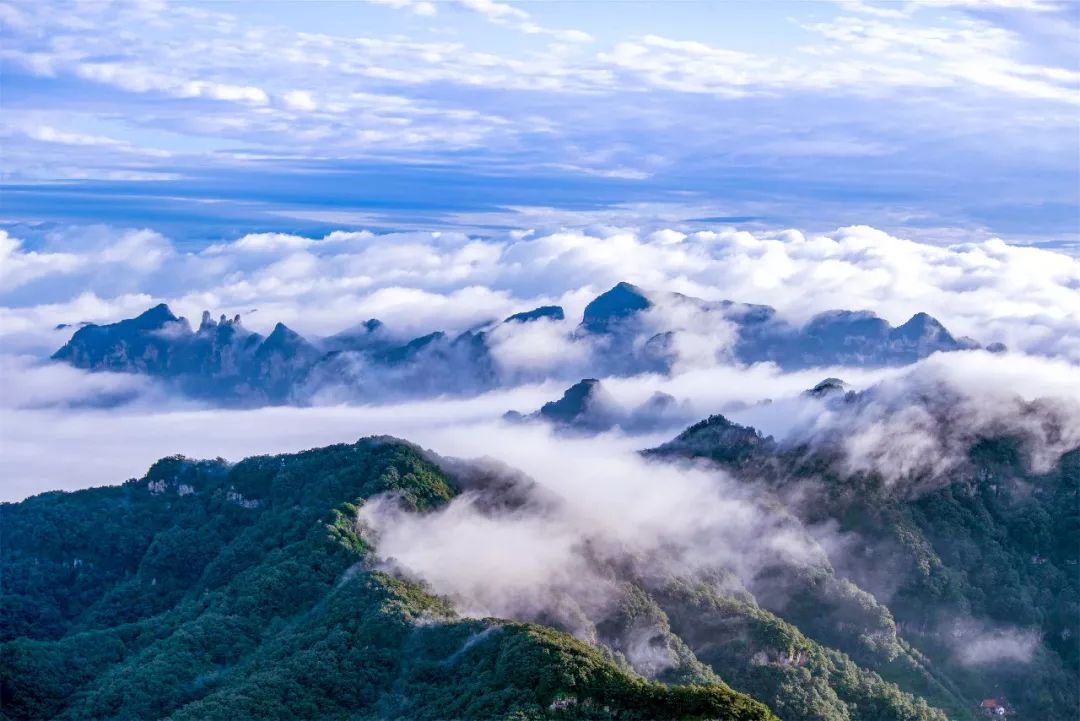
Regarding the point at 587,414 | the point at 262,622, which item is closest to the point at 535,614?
the point at 262,622

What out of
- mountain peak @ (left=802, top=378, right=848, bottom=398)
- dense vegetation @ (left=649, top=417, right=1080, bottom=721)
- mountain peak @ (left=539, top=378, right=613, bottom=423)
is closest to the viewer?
dense vegetation @ (left=649, top=417, right=1080, bottom=721)

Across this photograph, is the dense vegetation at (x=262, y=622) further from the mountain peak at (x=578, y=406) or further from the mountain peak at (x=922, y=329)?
the mountain peak at (x=922, y=329)

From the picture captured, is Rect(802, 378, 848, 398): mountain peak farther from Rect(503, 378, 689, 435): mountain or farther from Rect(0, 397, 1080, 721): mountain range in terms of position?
Rect(503, 378, 689, 435): mountain

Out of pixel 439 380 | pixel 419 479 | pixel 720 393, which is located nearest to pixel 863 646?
→ pixel 419 479

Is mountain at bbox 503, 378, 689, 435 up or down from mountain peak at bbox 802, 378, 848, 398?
down

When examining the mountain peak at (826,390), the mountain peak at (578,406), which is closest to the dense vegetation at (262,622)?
the mountain peak at (826,390)

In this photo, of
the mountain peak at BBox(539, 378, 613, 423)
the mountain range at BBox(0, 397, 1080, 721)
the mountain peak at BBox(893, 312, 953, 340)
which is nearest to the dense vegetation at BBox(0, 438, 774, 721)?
the mountain range at BBox(0, 397, 1080, 721)

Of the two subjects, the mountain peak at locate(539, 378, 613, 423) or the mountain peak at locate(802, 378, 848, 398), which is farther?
the mountain peak at locate(539, 378, 613, 423)
